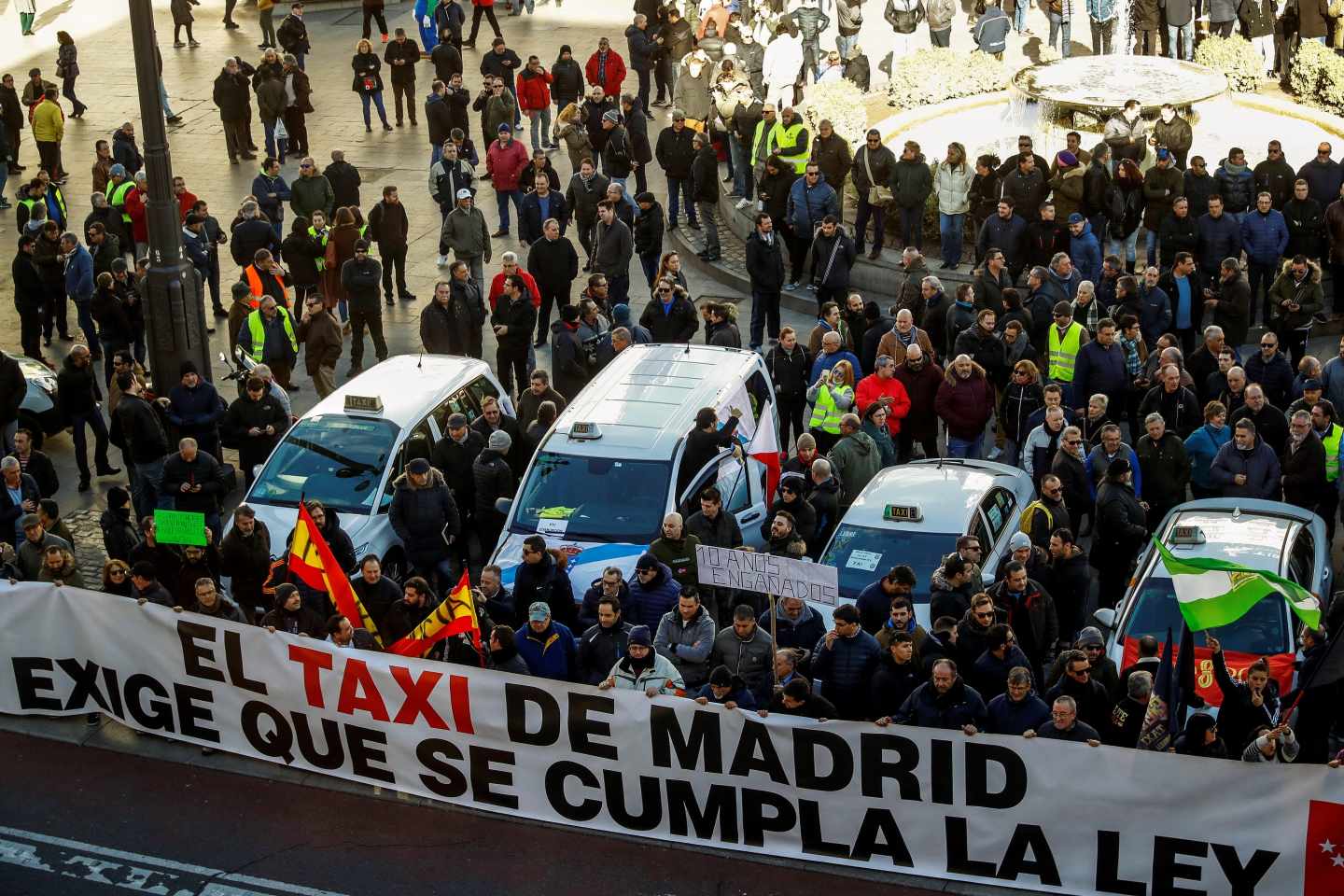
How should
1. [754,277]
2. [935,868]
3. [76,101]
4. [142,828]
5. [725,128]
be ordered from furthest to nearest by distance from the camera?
[76,101] < [725,128] < [754,277] < [142,828] < [935,868]

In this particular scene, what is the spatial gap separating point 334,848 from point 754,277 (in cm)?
984

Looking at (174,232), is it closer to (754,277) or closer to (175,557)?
(175,557)

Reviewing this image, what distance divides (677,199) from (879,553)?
37.4ft

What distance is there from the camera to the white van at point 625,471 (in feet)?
51.9

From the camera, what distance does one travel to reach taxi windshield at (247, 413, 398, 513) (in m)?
16.7

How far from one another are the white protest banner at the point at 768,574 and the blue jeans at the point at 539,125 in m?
16.7

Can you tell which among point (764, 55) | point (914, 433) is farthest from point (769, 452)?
point (764, 55)

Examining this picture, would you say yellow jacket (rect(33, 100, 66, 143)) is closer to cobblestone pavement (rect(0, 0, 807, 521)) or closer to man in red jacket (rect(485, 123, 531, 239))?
cobblestone pavement (rect(0, 0, 807, 521))

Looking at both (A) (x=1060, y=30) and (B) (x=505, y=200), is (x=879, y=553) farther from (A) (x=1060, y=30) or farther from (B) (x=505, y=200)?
(A) (x=1060, y=30)

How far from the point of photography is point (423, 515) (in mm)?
16062

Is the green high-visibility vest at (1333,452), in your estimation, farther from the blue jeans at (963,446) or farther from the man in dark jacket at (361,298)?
the man in dark jacket at (361,298)

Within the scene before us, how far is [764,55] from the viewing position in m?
27.3

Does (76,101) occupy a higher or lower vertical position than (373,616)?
higher

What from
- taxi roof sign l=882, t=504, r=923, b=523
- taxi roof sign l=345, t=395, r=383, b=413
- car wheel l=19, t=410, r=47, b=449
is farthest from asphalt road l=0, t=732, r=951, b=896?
car wheel l=19, t=410, r=47, b=449
